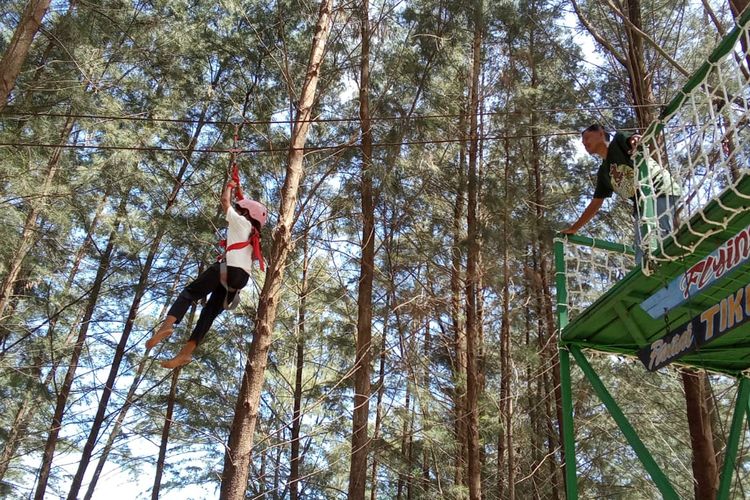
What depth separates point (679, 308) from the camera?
3.53 m

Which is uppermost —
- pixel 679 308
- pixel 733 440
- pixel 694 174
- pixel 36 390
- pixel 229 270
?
pixel 36 390

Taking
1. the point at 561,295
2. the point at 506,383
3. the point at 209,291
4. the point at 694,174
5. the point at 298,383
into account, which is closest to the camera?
the point at 694,174

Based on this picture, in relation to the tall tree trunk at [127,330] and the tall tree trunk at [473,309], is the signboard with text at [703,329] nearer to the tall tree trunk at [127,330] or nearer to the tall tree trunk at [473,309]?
the tall tree trunk at [473,309]

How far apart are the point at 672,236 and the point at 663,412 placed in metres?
9.59

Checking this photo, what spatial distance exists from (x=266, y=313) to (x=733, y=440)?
3826mm

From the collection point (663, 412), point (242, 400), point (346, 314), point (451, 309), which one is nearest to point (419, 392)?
point (451, 309)

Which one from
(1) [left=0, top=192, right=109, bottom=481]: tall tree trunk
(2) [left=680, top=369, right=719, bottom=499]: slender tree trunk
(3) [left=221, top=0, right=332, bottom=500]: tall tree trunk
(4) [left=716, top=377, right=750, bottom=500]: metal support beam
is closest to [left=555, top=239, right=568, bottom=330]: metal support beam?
(4) [left=716, top=377, right=750, bottom=500]: metal support beam

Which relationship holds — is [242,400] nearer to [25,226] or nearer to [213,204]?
[25,226]

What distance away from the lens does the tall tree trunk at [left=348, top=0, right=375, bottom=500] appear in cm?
744

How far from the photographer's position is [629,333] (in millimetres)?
4160

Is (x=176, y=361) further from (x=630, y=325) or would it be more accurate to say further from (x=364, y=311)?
(x=364, y=311)

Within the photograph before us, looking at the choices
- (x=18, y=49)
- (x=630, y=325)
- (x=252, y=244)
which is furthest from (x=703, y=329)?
(x=18, y=49)

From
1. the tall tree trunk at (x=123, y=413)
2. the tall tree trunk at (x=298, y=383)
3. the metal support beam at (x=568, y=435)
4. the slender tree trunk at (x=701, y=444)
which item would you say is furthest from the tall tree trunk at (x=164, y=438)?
the metal support beam at (x=568, y=435)

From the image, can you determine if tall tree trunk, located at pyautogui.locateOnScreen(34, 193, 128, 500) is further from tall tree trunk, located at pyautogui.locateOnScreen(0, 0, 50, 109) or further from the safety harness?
the safety harness
